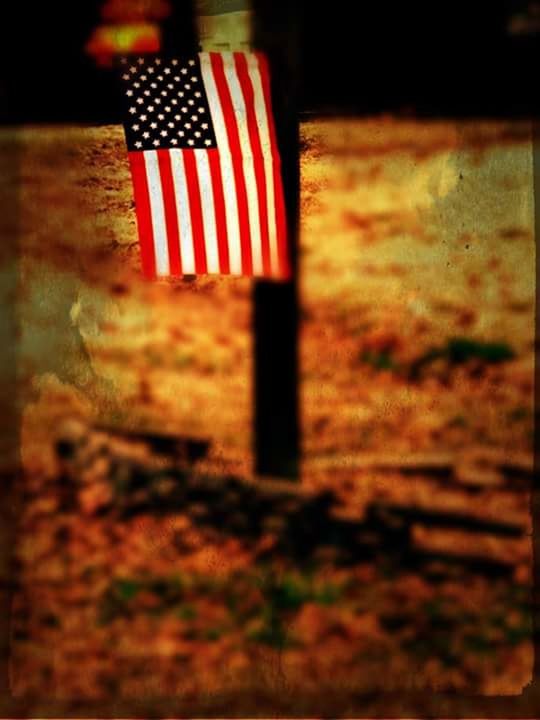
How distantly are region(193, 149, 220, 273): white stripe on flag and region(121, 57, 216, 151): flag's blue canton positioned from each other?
61 mm

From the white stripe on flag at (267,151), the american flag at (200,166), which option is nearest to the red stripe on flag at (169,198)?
the american flag at (200,166)

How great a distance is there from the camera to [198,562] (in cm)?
477

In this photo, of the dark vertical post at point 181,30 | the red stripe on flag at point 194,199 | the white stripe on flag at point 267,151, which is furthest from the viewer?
the dark vertical post at point 181,30

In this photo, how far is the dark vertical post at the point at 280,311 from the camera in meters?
4.59

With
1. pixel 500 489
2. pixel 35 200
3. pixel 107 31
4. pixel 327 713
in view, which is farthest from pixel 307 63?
pixel 327 713

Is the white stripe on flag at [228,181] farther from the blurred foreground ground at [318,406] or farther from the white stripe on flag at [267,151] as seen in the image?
the blurred foreground ground at [318,406]

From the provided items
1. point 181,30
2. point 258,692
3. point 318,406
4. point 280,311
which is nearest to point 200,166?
point 181,30

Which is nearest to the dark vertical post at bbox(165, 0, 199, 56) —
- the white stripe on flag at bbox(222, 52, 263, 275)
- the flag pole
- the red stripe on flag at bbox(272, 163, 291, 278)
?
the flag pole

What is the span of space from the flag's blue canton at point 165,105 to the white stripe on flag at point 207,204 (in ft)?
0.20

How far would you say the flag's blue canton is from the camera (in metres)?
4.34

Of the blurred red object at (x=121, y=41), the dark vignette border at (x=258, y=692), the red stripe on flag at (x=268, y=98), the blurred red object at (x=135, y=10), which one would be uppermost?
the blurred red object at (x=135, y=10)

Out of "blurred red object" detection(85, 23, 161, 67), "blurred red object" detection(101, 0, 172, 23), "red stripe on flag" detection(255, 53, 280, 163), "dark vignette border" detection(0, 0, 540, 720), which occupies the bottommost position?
"dark vignette border" detection(0, 0, 540, 720)

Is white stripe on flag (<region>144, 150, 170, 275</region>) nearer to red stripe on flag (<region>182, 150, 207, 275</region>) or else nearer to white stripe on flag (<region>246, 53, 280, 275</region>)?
red stripe on flag (<region>182, 150, 207, 275</region>)

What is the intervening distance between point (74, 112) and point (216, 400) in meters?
1.40
